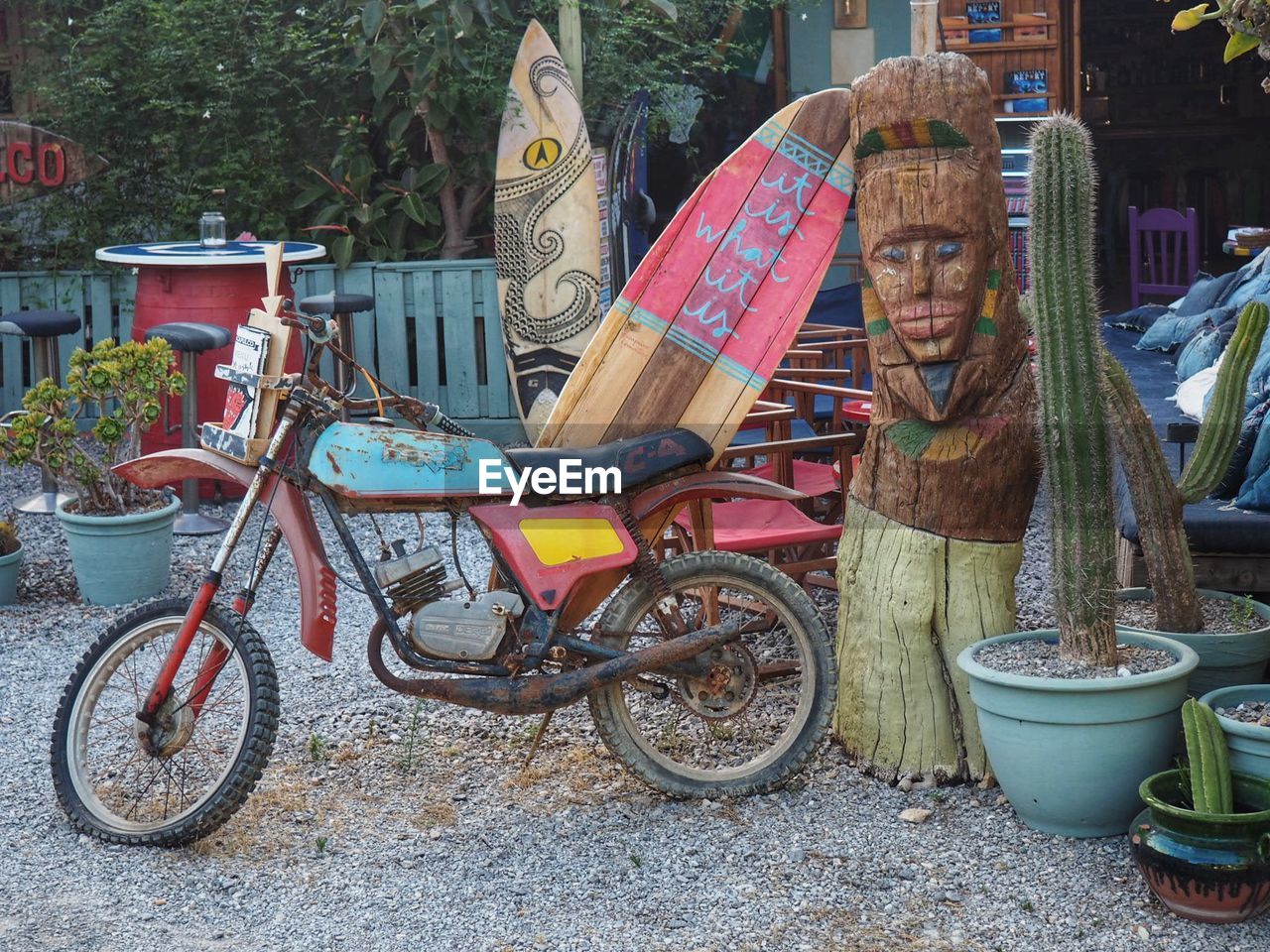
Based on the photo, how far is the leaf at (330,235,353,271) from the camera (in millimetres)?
7562

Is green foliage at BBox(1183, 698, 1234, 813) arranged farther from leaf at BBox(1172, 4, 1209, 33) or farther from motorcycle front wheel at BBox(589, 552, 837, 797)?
leaf at BBox(1172, 4, 1209, 33)

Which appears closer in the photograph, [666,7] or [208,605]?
[208,605]

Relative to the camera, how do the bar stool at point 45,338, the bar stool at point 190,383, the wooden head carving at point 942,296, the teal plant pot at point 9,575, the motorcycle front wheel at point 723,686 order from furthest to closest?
the bar stool at point 45,338 < the bar stool at point 190,383 < the teal plant pot at point 9,575 < the motorcycle front wheel at point 723,686 < the wooden head carving at point 942,296

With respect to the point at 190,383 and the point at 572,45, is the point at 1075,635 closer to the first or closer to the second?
the point at 190,383

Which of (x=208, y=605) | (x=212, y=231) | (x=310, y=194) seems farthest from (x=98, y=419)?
(x=310, y=194)

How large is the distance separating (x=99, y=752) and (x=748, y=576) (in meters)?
1.84

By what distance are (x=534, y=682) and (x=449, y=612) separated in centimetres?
26

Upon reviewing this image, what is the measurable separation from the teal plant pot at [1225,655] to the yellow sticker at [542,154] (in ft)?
14.4

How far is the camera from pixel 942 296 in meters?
3.49

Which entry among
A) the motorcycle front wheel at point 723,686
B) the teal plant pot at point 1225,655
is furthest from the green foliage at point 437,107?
the teal plant pot at point 1225,655

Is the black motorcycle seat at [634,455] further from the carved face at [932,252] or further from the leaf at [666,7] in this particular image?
the leaf at [666,7]

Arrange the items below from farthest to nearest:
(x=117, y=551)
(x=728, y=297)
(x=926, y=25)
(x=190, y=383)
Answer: (x=190, y=383), (x=117, y=551), (x=926, y=25), (x=728, y=297)

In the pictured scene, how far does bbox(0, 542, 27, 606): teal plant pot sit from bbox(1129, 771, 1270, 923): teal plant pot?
410 centimetres

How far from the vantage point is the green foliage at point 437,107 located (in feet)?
24.1
